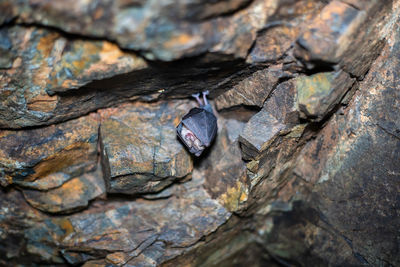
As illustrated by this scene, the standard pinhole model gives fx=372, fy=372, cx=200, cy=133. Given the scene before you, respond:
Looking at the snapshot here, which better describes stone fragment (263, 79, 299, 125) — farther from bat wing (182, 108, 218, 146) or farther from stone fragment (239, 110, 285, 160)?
bat wing (182, 108, 218, 146)

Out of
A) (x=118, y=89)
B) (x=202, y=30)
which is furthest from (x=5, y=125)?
(x=202, y=30)

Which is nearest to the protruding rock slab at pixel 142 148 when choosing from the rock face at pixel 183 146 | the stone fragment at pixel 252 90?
the rock face at pixel 183 146

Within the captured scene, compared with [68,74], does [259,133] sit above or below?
below

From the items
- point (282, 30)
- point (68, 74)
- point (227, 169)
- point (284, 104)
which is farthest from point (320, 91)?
point (68, 74)

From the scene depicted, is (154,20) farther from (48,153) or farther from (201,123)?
(48,153)

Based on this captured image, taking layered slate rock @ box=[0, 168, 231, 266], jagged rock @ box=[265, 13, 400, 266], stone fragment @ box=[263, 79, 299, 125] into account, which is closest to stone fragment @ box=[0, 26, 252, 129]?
stone fragment @ box=[263, 79, 299, 125]

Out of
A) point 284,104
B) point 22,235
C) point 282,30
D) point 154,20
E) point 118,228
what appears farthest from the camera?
point 22,235
